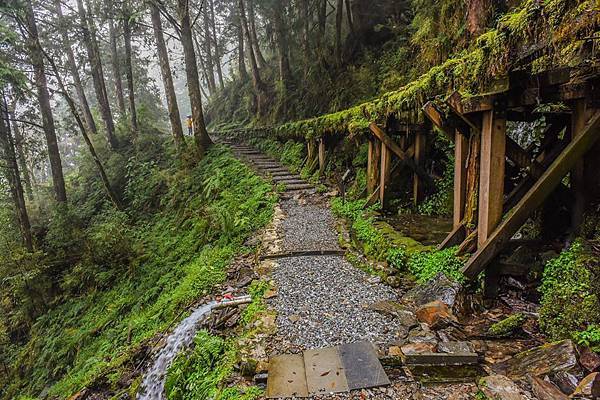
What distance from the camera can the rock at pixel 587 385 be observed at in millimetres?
2656

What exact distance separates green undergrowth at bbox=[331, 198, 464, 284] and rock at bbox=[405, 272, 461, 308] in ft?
0.34

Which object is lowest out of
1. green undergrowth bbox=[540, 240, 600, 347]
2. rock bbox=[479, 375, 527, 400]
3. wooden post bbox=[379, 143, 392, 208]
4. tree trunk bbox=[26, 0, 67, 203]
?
rock bbox=[479, 375, 527, 400]

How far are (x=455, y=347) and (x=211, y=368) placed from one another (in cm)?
268

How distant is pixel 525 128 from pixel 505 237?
456cm

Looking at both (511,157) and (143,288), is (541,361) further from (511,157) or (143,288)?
(143,288)

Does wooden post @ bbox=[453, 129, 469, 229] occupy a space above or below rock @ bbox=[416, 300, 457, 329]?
above

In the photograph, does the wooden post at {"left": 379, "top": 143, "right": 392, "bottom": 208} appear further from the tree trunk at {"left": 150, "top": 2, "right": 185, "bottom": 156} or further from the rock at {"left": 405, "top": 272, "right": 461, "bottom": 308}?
the tree trunk at {"left": 150, "top": 2, "right": 185, "bottom": 156}

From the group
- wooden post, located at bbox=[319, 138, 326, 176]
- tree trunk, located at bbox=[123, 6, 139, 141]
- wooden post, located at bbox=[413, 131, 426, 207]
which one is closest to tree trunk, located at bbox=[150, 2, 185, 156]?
tree trunk, located at bbox=[123, 6, 139, 141]

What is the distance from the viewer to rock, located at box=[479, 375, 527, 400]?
2.88 m

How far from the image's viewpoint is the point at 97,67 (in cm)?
1825

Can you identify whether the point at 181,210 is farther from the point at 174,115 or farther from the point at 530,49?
the point at 530,49

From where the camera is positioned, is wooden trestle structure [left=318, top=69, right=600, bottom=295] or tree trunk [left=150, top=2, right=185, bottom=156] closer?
wooden trestle structure [left=318, top=69, right=600, bottom=295]

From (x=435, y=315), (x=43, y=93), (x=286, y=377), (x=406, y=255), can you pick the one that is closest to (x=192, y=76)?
(x=43, y=93)

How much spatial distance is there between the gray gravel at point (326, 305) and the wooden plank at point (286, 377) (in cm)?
23
